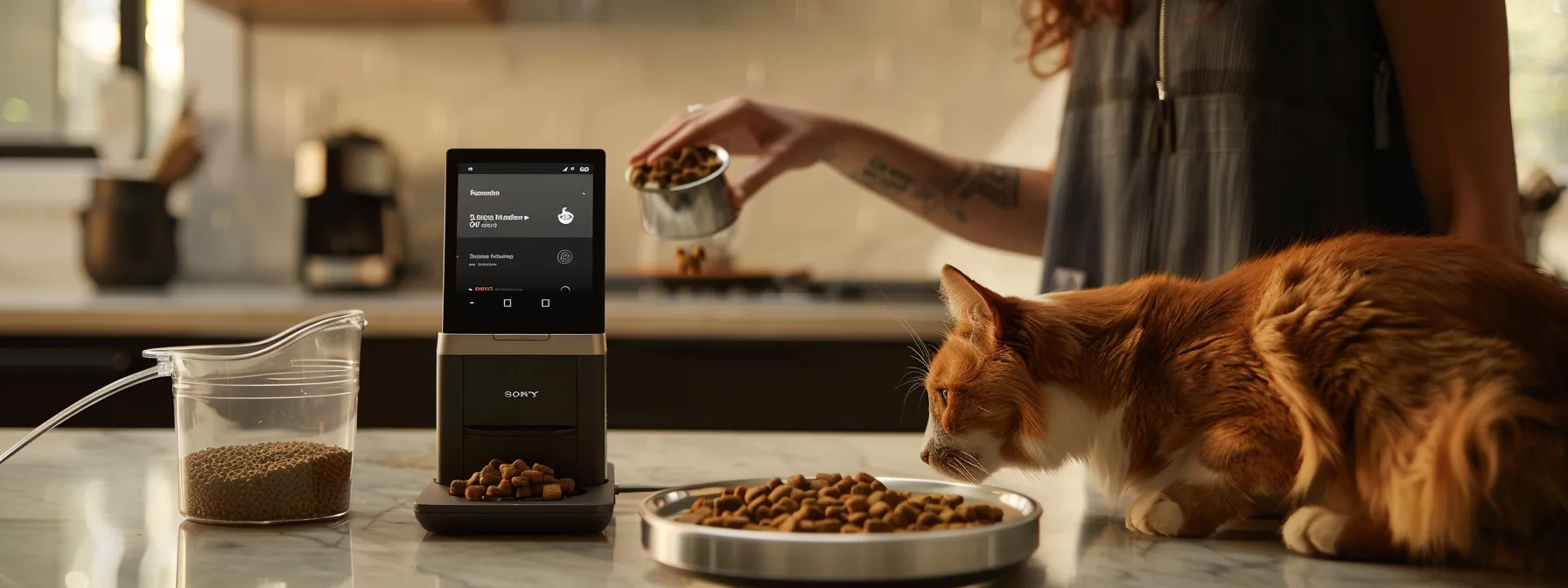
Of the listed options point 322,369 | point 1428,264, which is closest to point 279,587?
point 322,369

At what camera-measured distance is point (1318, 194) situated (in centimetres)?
126

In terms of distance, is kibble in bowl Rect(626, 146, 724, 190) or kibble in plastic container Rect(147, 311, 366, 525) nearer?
kibble in plastic container Rect(147, 311, 366, 525)

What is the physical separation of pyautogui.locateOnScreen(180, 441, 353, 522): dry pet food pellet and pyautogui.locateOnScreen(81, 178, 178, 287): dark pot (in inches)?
82.6

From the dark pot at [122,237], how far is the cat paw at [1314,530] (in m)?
2.57

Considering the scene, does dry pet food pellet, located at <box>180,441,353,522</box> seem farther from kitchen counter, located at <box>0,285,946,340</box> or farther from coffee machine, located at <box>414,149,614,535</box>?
kitchen counter, located at <box>0,285,946,340</box>

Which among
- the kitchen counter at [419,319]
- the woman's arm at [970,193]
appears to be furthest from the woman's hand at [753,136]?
the kitchen counter at [419,319]

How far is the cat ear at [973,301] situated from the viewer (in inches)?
30.4

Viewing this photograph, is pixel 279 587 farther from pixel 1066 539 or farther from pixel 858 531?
pixel 1066 539

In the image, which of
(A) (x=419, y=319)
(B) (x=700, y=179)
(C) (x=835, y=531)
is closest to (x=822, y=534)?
(C) (x=835, y=531)

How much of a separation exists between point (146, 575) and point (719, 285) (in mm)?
1903

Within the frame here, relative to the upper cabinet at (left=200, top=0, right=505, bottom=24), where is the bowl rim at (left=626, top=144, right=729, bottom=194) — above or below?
below

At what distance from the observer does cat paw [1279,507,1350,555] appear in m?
0.69

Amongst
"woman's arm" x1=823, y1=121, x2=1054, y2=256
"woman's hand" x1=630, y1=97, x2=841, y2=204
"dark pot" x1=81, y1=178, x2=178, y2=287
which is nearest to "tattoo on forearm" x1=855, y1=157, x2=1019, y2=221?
"woman's arm" x1=823, y1=121, x2=1054, y2=256

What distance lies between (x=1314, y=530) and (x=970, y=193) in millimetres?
1012
